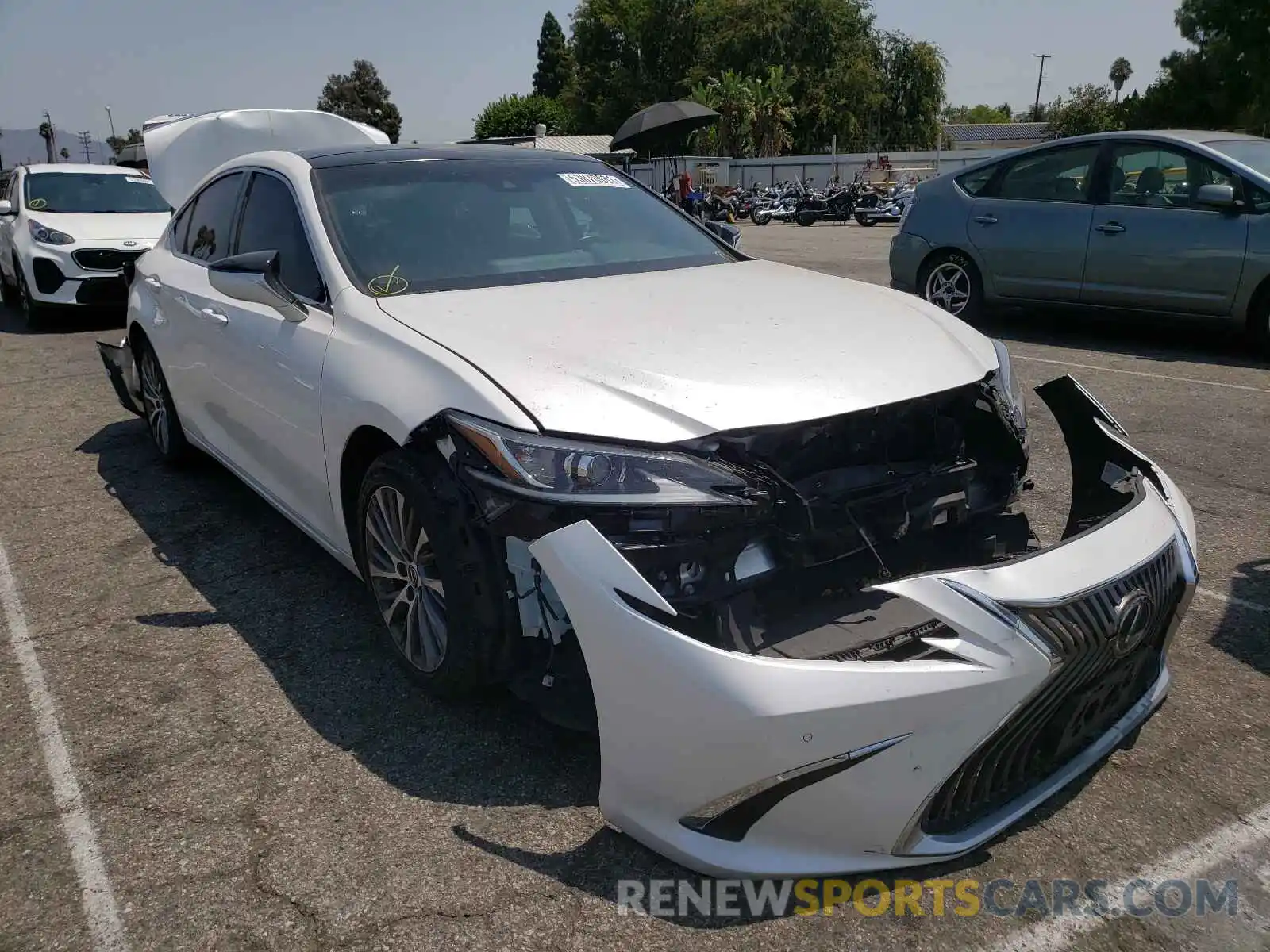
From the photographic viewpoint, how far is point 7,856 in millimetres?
2521

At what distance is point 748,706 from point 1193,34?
49.7 meters

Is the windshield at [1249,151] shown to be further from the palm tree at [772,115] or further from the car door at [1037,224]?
the palm tree at [772,115]

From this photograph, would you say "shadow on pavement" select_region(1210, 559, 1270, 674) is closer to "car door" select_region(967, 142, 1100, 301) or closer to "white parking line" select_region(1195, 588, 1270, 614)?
"white parking line" select_region(1195, 588, 1270, 614)

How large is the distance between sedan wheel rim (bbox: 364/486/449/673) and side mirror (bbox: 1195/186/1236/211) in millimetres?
6819

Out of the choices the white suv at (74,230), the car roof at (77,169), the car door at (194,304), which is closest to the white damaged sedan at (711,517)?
the car door at (194,304)

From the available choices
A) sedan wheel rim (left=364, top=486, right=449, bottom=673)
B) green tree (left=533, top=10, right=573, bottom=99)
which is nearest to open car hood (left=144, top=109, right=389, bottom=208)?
sedan wheel rim (left=364, top=486, right=449, bottom=673)

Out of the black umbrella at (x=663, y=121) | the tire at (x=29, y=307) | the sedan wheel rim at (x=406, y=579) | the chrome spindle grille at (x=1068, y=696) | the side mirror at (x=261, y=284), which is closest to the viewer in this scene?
the chrome spindle grille at (x=1068, y=696)

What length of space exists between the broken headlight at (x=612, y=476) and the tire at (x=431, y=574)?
1.02 ft

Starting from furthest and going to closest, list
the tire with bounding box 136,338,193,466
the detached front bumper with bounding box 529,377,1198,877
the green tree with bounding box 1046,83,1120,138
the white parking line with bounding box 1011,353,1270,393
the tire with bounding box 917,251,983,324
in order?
the green tree with bounding box 1046,83,1120,138
the tire with bounding box 917,251,983,324
the white parking line with bounding box 1011,353,1270,393
the tire with bounding box 136,338,193,466
the detached front bumper with bounding box 529,377,1198,877

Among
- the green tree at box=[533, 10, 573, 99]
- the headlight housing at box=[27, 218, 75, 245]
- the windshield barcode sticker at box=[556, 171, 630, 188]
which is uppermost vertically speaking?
the green tree at box=[533, 10, 573, 99]

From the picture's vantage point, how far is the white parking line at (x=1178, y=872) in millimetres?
2154

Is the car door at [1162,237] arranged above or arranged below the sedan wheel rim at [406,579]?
above

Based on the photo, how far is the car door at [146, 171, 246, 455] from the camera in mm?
4367

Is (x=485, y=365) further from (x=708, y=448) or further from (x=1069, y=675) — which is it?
(x=1069, y=675)
